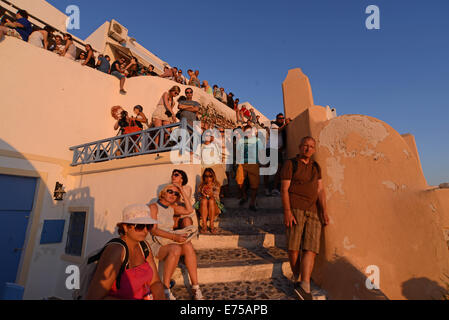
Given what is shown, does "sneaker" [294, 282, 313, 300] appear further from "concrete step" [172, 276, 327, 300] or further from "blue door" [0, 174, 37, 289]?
"blue door" [0, 174, 37, 289]

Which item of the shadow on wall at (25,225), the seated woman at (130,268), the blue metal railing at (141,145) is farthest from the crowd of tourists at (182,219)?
the shadow on wall at (25,225)


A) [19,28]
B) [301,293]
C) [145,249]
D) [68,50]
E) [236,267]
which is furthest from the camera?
[68,50]

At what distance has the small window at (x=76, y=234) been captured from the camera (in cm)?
615

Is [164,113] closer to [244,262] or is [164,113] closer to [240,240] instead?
[240,240]

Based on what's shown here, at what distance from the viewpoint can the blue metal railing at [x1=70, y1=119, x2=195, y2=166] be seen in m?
4.96

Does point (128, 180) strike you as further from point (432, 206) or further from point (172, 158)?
point (432, 206)

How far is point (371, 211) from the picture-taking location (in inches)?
118

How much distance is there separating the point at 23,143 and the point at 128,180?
11.7 feet

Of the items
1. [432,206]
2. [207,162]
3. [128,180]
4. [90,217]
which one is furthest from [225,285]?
[90,217]

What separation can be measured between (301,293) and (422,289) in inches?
59.9

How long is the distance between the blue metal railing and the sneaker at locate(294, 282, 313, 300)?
3404mm

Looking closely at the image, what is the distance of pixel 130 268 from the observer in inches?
71.2

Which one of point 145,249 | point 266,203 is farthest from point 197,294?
point 266,203

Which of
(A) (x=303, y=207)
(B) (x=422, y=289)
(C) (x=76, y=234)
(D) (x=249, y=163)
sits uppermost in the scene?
(D) (x=249, y=163)
